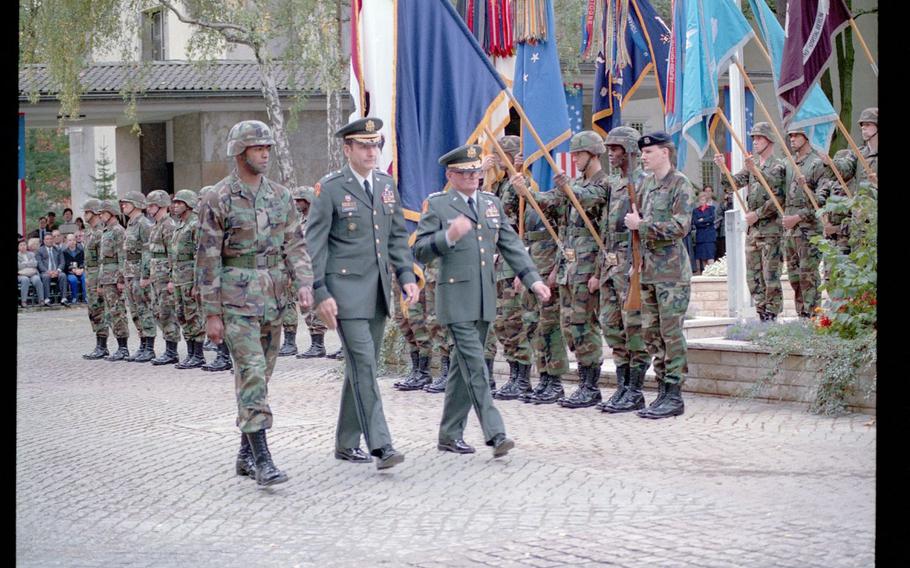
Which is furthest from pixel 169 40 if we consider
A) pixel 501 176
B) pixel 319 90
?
pixel 501 176

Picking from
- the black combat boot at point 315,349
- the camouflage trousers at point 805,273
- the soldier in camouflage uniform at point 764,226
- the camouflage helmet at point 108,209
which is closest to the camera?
the camouflage trousers at point 805,273

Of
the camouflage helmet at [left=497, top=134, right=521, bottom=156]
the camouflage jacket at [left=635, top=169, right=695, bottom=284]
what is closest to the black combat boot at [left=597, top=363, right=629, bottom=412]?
the camouflage jacket at [left=635, top=169, right=695, bottom=284]

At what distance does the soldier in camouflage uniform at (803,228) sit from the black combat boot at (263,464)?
695cm

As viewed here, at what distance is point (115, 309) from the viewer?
691 inches

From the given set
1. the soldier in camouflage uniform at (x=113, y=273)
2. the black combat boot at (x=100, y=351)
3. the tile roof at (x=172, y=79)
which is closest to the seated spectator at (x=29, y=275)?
the tile roof at (x=172, y=79)

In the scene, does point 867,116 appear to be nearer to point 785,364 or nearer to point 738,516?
point 785,364

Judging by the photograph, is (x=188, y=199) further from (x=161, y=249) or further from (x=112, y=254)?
(x=112, y=254)

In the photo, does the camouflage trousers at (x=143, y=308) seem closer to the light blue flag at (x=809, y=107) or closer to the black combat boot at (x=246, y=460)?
the light blue flag at (x=809, y=107)

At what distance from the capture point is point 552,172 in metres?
11.9

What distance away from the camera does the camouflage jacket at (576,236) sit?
1126cm

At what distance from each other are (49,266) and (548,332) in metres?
20.2

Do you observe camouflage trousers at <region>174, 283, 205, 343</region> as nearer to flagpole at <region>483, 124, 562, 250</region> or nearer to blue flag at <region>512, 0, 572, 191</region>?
blue flag at <region>512, 0, 572, 191</region>

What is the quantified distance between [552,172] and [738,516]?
5.56m

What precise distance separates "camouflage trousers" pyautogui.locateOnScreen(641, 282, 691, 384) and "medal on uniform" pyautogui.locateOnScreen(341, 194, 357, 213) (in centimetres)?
302
